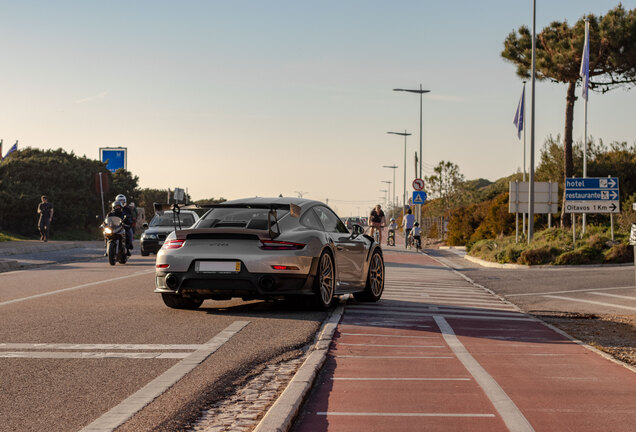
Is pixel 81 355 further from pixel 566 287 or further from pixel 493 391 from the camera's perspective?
pixel 566 287

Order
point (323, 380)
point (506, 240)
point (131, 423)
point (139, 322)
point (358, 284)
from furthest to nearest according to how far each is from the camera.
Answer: point (506, 240) < point (358, 284) < point (139, 322) < point (323, 380) < point (131, 423)

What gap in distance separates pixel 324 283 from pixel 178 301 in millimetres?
1912

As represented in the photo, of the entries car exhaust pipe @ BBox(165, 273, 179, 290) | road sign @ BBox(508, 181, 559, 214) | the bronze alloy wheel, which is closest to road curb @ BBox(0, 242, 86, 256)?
road sign @ BBox(508, 181, 559, 214)

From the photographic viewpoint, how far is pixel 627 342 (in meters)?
9.21

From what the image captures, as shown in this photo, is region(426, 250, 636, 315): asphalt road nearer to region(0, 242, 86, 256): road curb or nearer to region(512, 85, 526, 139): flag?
region(0, 242, 86, 256): road curb

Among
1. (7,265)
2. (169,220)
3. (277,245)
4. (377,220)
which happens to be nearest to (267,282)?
(277,245)

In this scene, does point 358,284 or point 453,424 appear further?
point 358,284

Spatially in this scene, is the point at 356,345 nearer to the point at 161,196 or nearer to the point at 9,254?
the point at 9,254

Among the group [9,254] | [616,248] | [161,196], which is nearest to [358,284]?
[616,248]

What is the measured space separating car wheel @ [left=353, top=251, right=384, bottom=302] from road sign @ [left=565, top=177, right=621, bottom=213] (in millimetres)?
14988

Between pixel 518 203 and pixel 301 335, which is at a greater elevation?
pixel 518 203

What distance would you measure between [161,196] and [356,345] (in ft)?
205

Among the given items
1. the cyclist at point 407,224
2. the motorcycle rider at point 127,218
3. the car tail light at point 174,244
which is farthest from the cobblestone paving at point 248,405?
the cyclist at point 407,224

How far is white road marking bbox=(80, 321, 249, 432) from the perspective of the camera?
17.2ft
